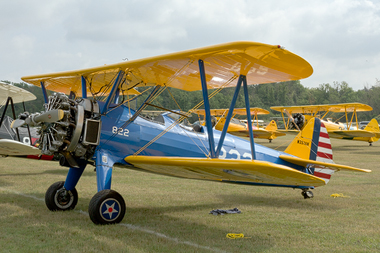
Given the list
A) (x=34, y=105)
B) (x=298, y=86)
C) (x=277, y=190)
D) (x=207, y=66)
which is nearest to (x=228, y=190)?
(x=277, y=190)

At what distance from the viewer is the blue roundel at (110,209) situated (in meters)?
4.55

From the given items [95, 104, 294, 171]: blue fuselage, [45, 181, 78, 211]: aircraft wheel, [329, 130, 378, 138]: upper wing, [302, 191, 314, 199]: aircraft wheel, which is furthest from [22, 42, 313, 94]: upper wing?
[329, 130, 378, 138]: upper wing

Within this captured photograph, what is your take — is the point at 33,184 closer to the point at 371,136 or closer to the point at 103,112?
the point at 103,112

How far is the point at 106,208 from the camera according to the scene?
15.0 ft

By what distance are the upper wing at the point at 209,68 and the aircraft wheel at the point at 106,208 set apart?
6.37 feet

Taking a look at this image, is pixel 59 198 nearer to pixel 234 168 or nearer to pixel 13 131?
pixel 234 168

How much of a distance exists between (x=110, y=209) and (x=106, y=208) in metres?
0.06

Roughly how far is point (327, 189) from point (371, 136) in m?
19.1

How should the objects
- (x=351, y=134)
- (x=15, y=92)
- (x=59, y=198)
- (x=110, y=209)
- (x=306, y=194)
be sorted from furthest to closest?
1. (x=351, y=134)
2. (x=15, y=92)
3. (x=306, y=194)
4. (x=59, y=198)
5. (x=110, y=209)

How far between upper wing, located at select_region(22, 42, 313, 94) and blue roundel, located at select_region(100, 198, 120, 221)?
2020mm

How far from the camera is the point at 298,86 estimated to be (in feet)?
405

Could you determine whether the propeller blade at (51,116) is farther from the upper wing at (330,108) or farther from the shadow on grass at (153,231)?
the upper wing at (330,108)

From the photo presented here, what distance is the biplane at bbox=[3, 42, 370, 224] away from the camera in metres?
4.31

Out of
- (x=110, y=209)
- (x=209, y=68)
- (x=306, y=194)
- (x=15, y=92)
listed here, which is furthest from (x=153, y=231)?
(x=15, y=92)
